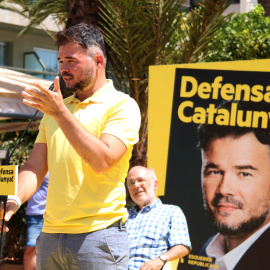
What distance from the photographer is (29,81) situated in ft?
26.2

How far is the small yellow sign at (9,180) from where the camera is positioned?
264 centimetres

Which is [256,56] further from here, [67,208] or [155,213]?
[67,208]

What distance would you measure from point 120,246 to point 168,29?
18.4ft

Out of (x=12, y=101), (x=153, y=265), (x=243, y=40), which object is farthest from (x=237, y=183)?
(x=243, y=40)

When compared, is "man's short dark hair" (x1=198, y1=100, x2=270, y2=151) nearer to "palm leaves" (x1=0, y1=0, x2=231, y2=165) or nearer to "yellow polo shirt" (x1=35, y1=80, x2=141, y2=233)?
"palm leaves" (x1=0, y1=0, x2=231, y2=165)

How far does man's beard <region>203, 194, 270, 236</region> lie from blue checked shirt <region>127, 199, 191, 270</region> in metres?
0.61

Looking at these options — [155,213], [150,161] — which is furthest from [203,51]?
[155,213]

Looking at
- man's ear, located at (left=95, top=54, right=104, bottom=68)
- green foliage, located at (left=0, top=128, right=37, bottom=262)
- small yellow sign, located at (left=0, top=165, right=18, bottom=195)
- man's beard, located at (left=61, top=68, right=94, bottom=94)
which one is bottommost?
green foliage, located at (left=0, top=128, right=37, bottom=262)

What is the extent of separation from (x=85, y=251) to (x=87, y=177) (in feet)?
1.07

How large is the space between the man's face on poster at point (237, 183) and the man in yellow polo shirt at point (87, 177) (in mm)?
2837

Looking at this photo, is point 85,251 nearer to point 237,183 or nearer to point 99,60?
point 99,60

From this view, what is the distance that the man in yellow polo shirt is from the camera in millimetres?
2645

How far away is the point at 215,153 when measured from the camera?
562 centimetres

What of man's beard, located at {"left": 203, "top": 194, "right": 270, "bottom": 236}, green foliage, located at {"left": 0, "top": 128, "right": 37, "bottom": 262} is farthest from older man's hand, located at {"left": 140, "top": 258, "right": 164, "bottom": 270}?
green foliage, located at {"left": 0, "top": 128, "right": 37, "bottom": 262}
